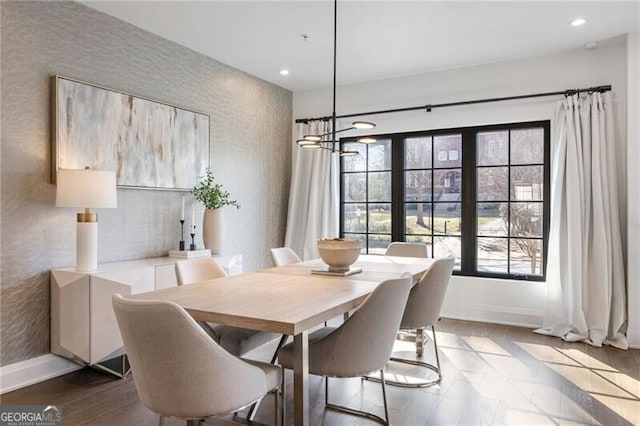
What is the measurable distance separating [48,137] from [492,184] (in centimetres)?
402

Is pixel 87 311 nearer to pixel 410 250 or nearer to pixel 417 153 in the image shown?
pixel 410 250

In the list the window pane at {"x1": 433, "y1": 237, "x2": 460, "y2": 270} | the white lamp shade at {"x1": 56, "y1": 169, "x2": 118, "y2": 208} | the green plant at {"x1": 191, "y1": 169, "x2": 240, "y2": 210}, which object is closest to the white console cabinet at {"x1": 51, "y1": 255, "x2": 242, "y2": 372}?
the white lamp shade at {"x1": 56, "y1": 169, "x2": 118, "y2": 208}

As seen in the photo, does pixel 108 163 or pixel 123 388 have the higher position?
pixel 108 163

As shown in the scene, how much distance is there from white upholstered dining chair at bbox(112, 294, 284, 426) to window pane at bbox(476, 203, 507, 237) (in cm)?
368

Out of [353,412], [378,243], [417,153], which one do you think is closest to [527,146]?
[417,153]

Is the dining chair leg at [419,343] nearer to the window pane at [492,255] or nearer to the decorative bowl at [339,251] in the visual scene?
the decorative bowl at [339,251]

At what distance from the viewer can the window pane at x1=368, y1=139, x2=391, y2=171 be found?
5324 millimetres

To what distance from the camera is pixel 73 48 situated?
331 cm

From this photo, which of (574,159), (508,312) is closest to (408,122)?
(574,159)

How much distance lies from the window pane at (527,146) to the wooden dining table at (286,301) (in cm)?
237

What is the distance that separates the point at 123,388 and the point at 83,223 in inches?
44.4

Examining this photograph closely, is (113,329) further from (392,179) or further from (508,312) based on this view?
(508,312)

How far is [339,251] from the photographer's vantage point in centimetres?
275

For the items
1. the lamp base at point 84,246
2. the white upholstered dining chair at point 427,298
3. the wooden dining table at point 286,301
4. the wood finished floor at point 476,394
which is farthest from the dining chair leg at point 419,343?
the lamp base at point 84,246
